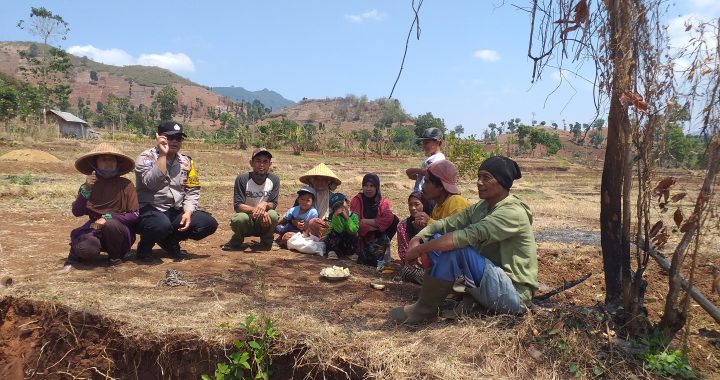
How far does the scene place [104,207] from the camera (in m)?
4.38

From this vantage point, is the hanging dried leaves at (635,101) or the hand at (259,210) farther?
the hand at (259,210)

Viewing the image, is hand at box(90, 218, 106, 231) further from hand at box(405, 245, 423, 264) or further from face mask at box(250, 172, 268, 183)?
hand at box(405, 245, 423, 264)

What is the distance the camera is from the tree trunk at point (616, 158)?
2895 mm

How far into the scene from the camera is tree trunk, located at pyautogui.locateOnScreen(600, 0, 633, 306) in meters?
2.89

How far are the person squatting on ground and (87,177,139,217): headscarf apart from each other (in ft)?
0.47

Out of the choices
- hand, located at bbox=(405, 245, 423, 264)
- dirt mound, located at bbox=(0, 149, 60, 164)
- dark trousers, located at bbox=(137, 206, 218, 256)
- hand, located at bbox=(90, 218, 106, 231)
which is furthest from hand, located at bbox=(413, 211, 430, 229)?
dirt mound, located at bbox=(0, 149, 60, 164)

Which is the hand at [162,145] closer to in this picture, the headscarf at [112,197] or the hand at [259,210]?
the headscarf at [112,197]

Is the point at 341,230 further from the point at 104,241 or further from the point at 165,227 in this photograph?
the point at 104,241

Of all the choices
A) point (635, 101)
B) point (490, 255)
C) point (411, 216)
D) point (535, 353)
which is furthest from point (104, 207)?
point (635, 101)

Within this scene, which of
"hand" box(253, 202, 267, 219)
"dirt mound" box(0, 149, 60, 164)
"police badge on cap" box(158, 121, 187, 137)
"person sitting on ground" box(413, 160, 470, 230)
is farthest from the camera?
"dirt mound" box(0, 149, 60, 164)

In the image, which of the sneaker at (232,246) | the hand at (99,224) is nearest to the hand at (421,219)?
the sneaker at (232,246)

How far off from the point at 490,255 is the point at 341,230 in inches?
91.3

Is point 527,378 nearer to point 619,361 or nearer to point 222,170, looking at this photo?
point 619,361

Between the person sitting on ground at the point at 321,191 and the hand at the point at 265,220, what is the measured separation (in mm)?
477
